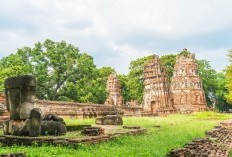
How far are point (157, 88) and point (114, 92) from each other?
11.7 m

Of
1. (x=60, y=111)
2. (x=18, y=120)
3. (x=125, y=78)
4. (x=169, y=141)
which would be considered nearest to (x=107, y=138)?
(x=169, y=141)

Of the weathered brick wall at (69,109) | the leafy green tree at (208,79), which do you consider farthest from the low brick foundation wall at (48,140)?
the leafy green tree at (208,79)

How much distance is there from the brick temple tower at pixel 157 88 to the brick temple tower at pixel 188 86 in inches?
205

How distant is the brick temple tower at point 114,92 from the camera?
2131 inches

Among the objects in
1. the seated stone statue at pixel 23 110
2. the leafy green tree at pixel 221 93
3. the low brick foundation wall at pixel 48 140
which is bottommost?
the low brick foundation wall at pixel 48 140

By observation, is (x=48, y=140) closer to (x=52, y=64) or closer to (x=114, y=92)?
(x=52, y=64)

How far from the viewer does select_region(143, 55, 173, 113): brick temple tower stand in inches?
1721

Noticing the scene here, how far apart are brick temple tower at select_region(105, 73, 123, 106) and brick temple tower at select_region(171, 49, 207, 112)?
953 cm

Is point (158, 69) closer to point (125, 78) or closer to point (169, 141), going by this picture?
point (125, 78)

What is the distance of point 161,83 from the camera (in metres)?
43.8

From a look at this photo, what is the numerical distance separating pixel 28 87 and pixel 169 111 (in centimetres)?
3450

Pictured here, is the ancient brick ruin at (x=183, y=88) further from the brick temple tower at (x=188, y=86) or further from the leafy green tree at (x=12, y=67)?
the leafy green tree at (x=12, y=67)

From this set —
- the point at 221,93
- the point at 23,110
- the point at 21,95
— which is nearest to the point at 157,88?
the point at 221,93

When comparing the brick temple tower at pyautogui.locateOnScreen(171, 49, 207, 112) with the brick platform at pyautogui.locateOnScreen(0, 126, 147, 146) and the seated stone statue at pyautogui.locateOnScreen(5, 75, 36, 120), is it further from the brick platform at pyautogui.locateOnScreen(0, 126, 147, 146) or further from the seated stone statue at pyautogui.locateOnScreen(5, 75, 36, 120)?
the brick platform at pyautogui.locateOnScreen(0, 126, 147, 146)
